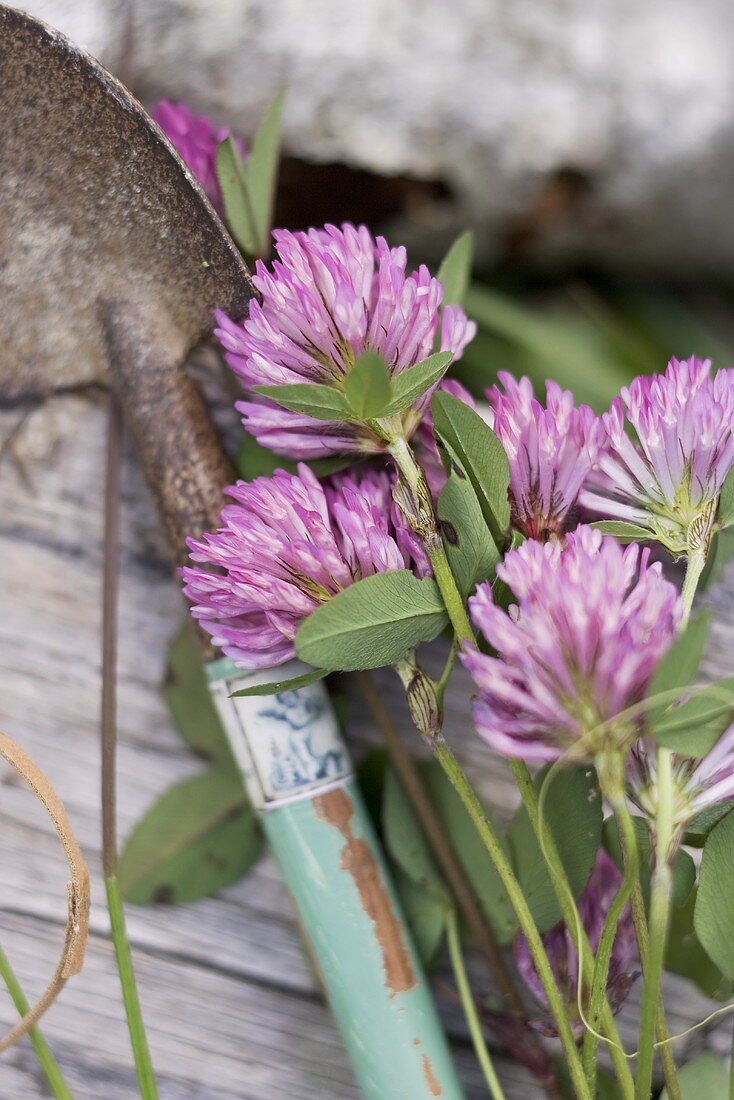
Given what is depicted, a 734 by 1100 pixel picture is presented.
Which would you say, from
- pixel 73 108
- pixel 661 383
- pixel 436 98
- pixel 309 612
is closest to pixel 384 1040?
pixel 309 612

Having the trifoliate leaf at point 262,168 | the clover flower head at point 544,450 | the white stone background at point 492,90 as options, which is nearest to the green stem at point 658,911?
the clover flower head at point 544,450

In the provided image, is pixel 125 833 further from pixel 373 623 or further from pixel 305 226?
pixel 305 226

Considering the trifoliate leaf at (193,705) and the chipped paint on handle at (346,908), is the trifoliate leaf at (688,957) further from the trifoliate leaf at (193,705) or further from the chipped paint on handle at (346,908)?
the trifoliate leaf at (193,705)

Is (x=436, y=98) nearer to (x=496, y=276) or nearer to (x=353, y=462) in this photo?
(x=496, y=276)

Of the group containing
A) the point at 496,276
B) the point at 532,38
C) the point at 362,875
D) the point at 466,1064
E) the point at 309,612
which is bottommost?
the point at 466,1064

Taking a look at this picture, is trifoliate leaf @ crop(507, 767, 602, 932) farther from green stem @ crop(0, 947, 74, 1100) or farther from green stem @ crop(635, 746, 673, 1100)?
green stem @ crop(0, 947, 74, 1100)

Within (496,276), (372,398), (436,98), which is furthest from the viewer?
(496,276)

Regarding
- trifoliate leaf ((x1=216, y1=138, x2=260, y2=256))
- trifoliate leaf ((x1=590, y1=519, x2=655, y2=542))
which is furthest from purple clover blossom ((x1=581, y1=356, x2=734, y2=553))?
trifoliate leaf ((x1=216, y1=138, x2=260, y2=256))
